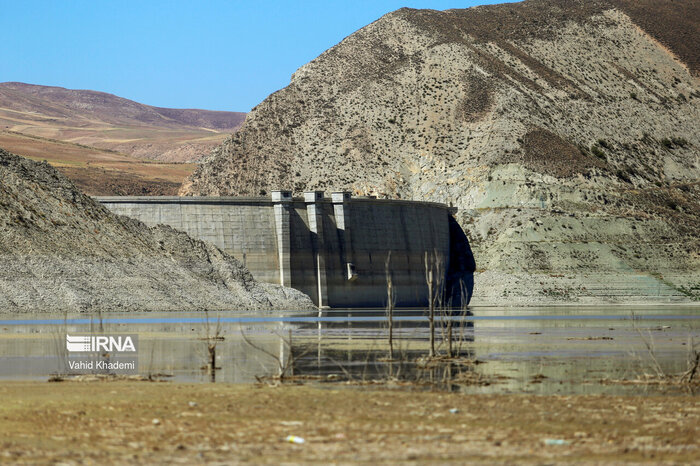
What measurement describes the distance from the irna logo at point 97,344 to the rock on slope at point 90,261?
24.0 meters

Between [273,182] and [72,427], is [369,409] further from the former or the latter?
[273,182]

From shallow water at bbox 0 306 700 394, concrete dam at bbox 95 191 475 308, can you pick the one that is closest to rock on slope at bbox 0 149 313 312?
shallow water at bbox 0 306 700 394

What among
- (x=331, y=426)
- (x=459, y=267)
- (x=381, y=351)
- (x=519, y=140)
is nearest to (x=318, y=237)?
(x=459, y=267)

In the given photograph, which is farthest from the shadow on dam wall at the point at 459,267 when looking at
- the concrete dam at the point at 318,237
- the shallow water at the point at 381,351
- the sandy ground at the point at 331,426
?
the sandy ground at the point at 331,426

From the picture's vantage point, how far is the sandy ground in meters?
18.7

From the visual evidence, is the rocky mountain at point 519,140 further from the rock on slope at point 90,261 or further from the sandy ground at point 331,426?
the sandy ground at point 331,426

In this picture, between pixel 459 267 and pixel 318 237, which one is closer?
pixel 318 237

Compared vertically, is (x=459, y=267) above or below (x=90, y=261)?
below

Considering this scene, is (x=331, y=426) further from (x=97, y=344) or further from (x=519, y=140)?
(x=519, y=140)

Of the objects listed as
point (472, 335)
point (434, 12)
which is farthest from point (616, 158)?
point (472, 335)

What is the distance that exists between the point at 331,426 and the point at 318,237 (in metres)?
85.6

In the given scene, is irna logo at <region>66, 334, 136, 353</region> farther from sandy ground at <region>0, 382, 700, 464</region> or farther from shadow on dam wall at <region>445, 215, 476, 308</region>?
shadow on dam wall at <region>445, 215, 476, 308</region>

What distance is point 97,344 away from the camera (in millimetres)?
42312

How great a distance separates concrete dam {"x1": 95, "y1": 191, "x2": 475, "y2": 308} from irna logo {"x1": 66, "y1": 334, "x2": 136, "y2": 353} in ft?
182
